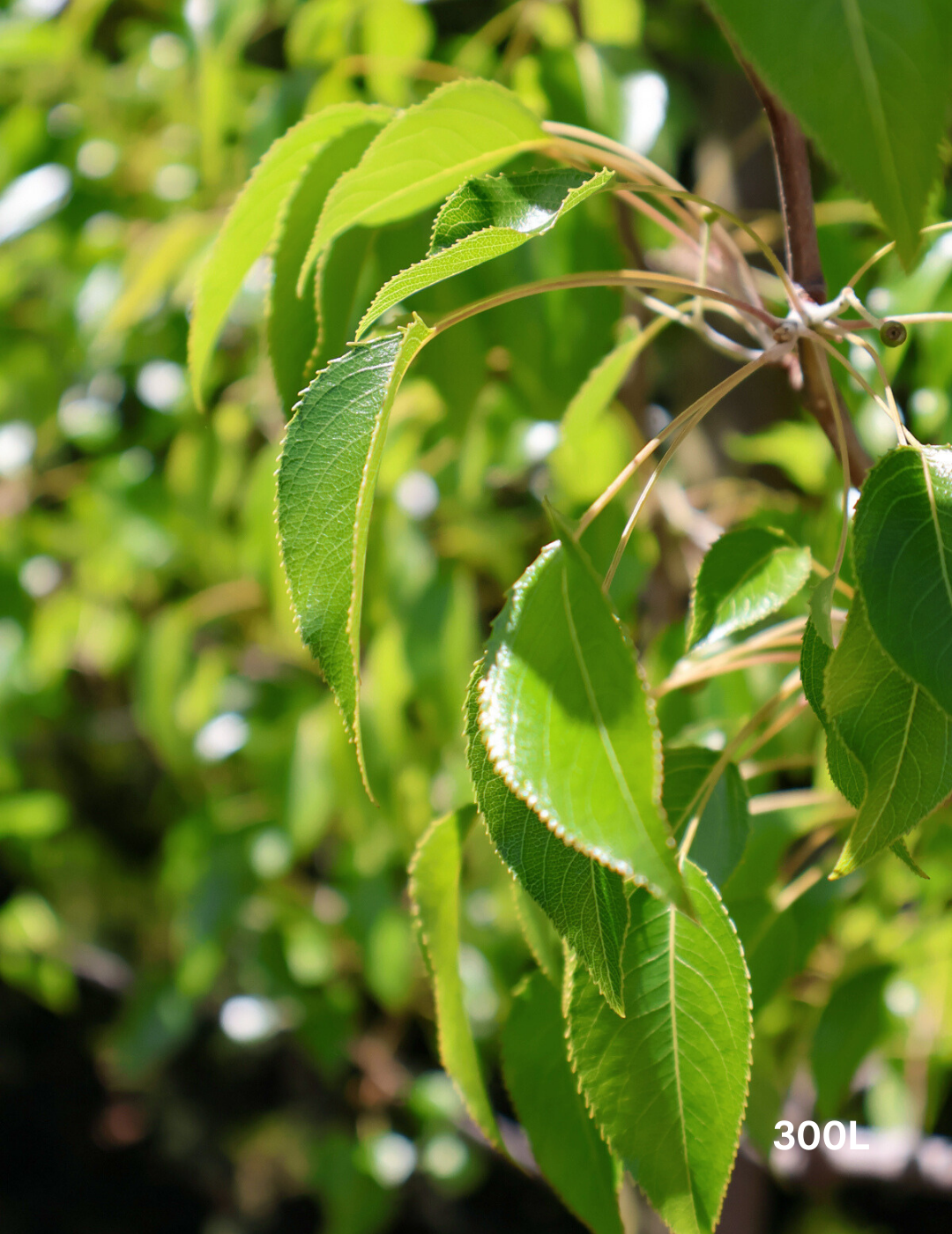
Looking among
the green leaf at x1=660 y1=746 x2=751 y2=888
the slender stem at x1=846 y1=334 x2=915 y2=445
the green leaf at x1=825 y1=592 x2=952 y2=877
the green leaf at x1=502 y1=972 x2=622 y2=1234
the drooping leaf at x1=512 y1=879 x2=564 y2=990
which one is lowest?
the green leaf at x1=502 y1=972 x2=622 y2=1234

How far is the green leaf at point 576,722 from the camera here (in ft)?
0.65

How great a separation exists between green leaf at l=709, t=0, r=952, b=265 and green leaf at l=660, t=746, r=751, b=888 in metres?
0.18

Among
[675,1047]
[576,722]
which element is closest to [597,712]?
[576,722]

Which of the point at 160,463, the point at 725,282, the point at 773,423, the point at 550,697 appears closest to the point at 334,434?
the point at 550,697

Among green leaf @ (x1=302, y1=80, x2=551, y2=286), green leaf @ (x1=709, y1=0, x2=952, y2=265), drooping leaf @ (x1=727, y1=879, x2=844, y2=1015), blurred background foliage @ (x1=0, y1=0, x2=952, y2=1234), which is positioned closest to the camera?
green leaf @ (x1=709, y1=0, x2=952, y2=265)

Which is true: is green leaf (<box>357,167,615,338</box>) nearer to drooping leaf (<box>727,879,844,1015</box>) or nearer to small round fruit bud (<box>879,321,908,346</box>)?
small round fruit bud (<box>879,321,908,346</box>)

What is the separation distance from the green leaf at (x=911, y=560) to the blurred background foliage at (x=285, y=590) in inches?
6.0

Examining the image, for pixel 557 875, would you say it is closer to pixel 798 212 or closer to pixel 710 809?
pixel 710 809

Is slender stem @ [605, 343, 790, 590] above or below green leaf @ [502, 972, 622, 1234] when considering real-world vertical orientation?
above

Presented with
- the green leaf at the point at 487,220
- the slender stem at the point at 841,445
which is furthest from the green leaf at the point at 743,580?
the green leaf at the point at 487,220

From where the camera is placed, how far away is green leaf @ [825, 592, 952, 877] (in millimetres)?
235

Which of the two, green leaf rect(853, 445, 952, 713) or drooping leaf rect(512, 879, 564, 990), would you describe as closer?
green leaf rect(853, 445, 952, 713)

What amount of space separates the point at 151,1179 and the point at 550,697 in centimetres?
152

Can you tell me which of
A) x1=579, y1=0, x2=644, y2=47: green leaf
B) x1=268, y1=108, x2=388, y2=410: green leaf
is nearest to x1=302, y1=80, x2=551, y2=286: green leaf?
x1=268, y1=108, x2=388, y2=410: green leaf
